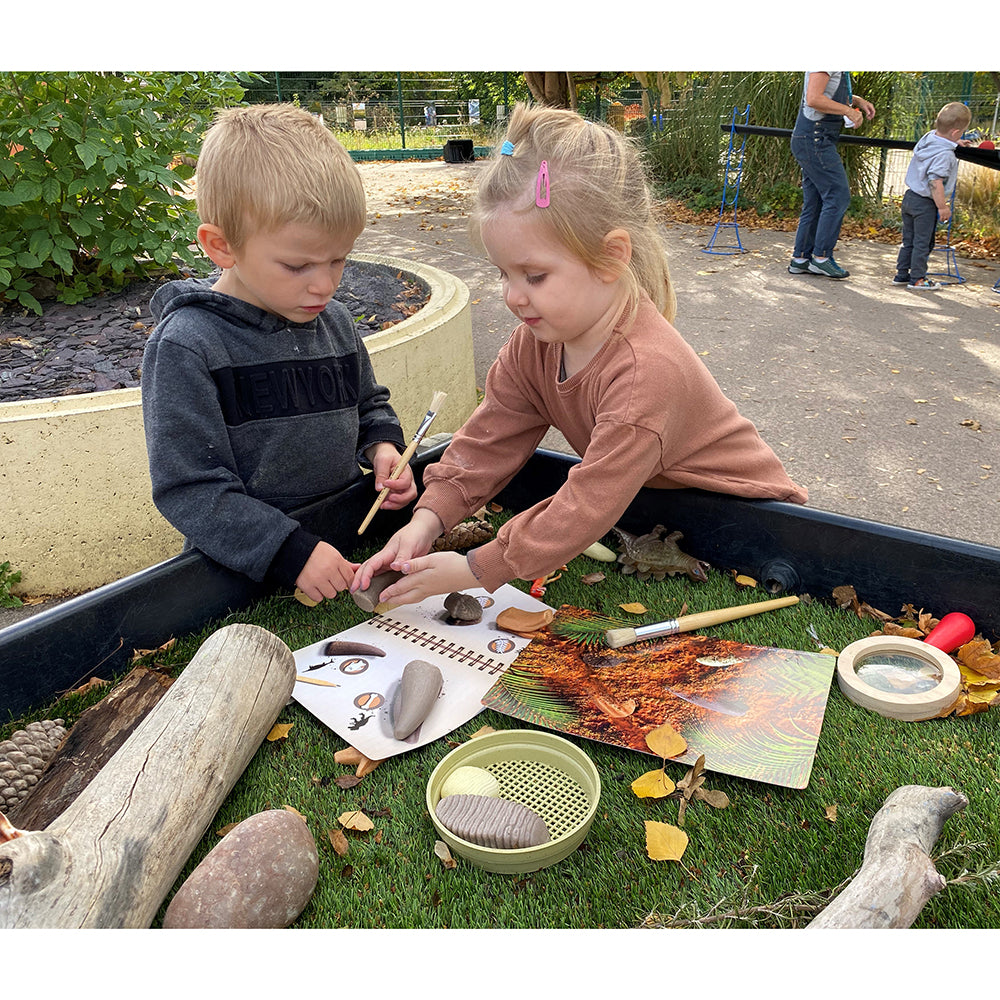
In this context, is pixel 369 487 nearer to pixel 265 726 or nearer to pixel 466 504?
Answer: pixel 466 504

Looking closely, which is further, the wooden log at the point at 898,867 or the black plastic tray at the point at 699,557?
the black plastic tray at the point at 699,557

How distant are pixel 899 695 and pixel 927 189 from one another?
501cm

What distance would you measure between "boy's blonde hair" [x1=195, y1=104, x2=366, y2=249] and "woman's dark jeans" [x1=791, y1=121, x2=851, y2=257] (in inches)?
186

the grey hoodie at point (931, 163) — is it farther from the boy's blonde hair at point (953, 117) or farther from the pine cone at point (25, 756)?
the pine cone at point (25, 756)

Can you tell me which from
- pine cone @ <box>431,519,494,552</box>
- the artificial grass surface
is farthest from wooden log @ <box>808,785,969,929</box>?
pine cone @ <box>431,519,494,552</box>

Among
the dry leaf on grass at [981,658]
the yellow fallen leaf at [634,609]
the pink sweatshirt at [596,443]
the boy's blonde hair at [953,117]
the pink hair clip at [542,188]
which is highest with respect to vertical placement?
the pink hair clip at [542,188]

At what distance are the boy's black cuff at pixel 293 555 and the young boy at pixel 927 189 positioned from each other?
16.8 ft

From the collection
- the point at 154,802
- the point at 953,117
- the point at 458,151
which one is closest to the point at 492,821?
the point at 154,802

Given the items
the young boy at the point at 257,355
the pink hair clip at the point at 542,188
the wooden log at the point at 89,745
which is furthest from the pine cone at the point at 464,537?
the pink hair clip at the point at 542,188

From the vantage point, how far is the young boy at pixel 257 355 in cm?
167

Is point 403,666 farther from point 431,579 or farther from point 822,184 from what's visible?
point 822,184

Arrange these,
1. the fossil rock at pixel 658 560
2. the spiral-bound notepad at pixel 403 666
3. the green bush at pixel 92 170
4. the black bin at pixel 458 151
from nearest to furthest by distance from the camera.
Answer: the spiral-bound notepad at pixel 403 666
the fossil rock at pixel 658 560
the green bush at pixel 92 170
the black bin at pixel 458 151

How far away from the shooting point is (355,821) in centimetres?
134

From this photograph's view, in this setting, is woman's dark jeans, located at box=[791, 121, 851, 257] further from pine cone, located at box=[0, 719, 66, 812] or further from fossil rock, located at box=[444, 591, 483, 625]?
pine cone, located at box=[0, 719, 66, 812]
